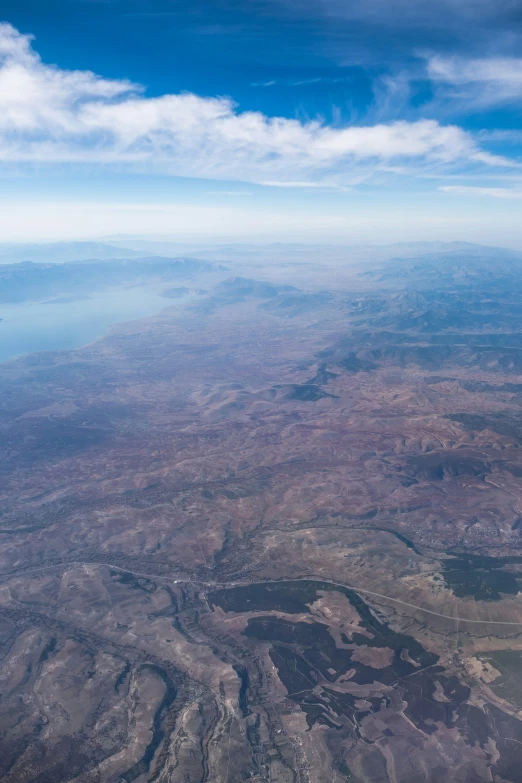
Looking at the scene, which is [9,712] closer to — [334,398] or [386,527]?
[386,527]

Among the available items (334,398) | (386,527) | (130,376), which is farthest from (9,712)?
(130,376)

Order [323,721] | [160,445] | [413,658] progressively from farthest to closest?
[160,445] → [413,658] → [323,721]

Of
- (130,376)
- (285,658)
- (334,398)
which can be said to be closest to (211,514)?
(285,658)

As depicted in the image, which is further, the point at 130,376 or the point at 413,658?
the point at 130,376

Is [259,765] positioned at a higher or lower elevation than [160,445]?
higher

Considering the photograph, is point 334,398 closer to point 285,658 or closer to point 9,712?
point 285,658

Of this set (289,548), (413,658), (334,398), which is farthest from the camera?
(334,398)
